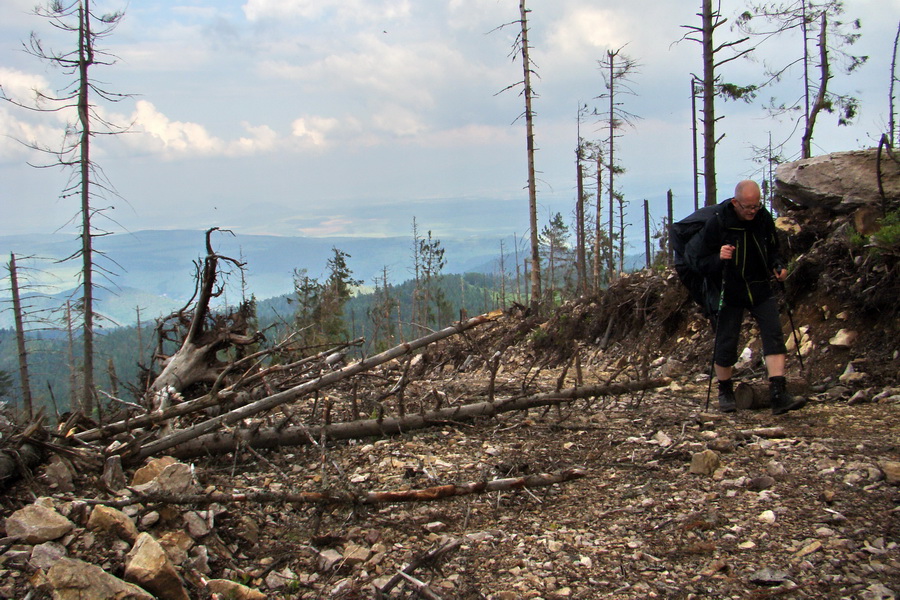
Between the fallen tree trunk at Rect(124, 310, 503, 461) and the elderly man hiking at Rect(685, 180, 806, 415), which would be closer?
the fallen tree trunk at Rect(124, 310, 503, 461)

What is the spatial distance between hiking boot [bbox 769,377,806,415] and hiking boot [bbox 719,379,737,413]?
36cm

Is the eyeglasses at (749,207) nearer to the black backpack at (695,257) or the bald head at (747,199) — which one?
the bald head at (747,199)

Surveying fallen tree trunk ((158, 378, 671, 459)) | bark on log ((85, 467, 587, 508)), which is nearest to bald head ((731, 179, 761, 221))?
fallen tree trunk ((158, 378, 671, 459))

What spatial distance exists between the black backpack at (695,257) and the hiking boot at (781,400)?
2.66 ft

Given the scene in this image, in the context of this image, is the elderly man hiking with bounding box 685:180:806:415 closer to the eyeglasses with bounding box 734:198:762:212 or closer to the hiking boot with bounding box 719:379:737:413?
the eyeglasses with bounding box 734:198:762:212

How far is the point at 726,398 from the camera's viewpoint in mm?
5266

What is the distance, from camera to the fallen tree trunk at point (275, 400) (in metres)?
3.89

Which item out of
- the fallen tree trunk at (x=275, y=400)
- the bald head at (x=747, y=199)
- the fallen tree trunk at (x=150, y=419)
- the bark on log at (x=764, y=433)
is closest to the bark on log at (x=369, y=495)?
the fallen tree trunk at (x=275, y=400)

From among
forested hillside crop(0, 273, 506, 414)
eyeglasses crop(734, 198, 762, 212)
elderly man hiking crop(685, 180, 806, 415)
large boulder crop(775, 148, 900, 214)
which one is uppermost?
large boulder crop(775, 148, 900, 214)

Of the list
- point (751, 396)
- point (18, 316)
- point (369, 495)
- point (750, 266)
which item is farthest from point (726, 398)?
point (18, 316)

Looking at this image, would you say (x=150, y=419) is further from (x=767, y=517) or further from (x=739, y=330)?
(x=739, y=330)

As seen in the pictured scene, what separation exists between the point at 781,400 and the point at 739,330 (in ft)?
2.32

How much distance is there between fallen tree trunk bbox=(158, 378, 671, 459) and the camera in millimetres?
4246

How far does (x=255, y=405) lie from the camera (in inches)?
170
